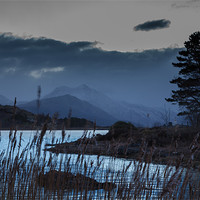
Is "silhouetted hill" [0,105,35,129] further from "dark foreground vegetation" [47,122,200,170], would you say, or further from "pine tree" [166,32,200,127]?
"pine tree" [166,32,200,127]

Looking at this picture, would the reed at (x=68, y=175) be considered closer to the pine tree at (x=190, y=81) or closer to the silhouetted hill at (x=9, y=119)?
the silhouetted hill at (x=9, y=119)

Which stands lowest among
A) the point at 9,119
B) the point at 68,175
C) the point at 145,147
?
the point at 68,175

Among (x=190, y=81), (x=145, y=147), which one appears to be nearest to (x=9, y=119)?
(x=145, y=147)

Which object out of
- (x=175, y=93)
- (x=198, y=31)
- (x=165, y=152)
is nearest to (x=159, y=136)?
(x=165, y=152)

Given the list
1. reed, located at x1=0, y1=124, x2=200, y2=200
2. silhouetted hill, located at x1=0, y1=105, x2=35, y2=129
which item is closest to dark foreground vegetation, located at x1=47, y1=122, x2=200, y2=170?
reed, located at x1=0, y1=124, x2=200, y2=200

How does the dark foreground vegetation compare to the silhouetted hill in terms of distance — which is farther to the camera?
the silhouetted hill

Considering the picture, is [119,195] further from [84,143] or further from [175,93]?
[175,93]

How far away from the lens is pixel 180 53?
1280 inches

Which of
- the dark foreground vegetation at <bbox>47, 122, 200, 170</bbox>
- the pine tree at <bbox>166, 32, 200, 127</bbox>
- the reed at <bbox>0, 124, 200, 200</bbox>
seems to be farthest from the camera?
the pine tree at <bbox>166, 32, 200, 127</bbox>

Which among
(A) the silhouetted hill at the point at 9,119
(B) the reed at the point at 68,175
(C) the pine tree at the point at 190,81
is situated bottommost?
(B) the reed at the point at 68,175

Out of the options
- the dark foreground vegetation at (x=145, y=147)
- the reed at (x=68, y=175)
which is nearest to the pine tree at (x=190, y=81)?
the dark foreground vegetation at (x=145, y=147)

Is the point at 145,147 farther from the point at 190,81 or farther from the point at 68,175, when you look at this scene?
the point at 190,81

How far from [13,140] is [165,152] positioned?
18008mm

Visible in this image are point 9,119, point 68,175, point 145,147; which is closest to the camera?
point 9,119
